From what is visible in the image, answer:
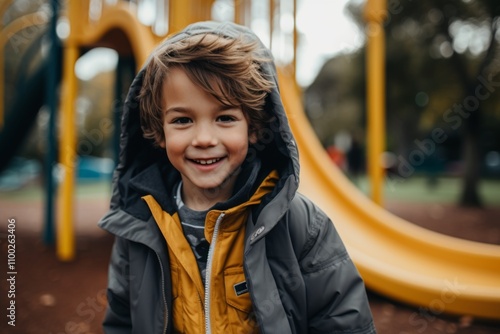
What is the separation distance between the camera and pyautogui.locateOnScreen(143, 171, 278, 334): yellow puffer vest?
4.78ft

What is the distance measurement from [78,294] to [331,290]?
136 inches

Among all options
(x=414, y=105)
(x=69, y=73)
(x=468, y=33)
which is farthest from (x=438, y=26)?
(x=69, y=73)

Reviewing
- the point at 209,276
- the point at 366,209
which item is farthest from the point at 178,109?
the point at 366,209

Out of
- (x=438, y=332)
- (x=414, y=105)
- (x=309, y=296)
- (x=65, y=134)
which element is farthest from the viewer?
(x=414, y=105)

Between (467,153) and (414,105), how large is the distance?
6179 mm

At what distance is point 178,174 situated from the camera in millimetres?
1771

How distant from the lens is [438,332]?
10.8 ft

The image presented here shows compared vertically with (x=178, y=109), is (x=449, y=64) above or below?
below

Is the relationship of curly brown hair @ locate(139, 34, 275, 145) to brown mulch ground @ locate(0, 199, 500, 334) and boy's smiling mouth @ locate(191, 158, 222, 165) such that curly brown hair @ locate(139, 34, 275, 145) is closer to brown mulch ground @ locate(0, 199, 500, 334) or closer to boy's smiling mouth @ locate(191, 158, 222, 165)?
boy's smiling mouth @ locate(191, 158, 222, 165)

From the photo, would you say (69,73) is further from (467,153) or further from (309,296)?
(467,153)

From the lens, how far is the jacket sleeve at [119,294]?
1.59 m

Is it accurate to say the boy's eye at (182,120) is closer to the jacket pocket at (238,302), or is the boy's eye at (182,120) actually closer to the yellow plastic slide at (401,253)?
the jacket pocket at (238,302)

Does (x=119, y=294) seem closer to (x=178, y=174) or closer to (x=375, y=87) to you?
(x=178, y=174)

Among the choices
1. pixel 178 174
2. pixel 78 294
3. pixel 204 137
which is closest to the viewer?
pixel 204 137
